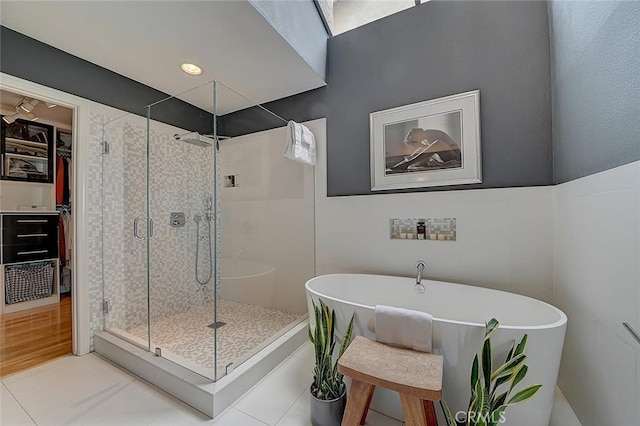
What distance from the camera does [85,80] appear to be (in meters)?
2.07

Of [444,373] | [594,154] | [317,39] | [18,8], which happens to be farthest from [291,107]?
[444,373]

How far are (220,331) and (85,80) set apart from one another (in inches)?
92.4

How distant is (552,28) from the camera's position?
1.69 meters

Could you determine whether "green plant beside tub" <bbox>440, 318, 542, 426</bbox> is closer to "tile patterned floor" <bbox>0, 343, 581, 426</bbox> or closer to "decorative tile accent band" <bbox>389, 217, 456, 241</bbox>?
"tile patterned floor" <bbox>0, 343, 581, 426</bbox>

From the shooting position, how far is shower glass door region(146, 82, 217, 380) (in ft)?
7.63

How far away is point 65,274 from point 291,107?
397 centimetres

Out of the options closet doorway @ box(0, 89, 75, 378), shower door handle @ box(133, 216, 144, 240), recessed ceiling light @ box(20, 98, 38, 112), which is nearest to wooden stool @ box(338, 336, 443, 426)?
shower door handle @ box(133, 216, 144, 240)

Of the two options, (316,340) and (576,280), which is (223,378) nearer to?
(316,340)

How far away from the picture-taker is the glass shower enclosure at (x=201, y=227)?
220cm

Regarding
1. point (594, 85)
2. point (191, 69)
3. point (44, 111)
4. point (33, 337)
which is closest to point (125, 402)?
point (33, 337)

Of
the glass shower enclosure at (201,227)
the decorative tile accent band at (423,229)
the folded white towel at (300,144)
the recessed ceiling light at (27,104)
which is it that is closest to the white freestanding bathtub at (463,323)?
the decorative tile accent band at (423,229)

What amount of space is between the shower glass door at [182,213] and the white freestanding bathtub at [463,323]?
4.05ft

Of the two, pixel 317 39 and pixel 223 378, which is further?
pixel 317 39

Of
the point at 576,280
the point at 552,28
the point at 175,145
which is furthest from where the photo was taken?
the point at 175,145
